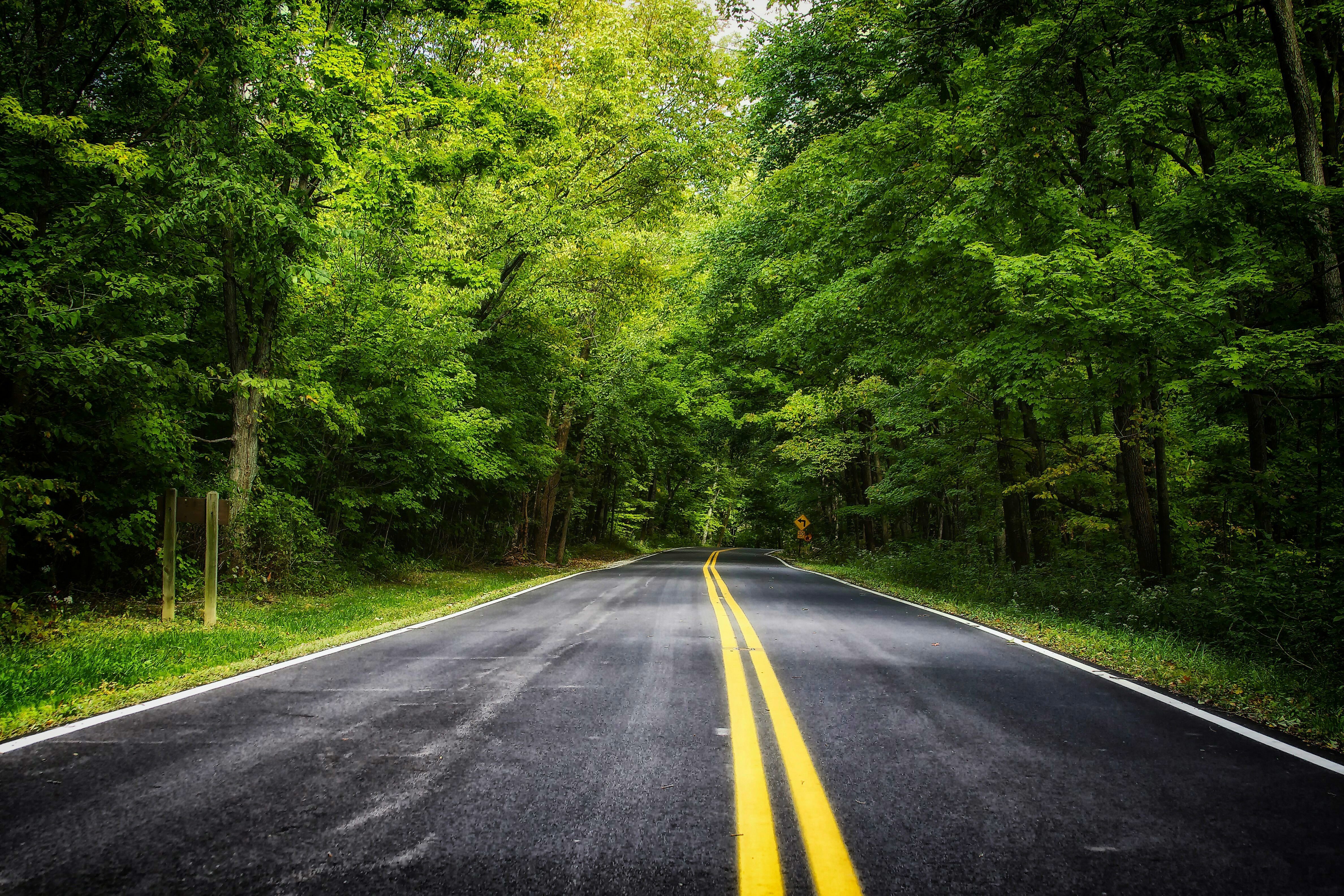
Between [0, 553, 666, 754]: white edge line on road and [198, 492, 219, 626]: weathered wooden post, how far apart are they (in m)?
2.16

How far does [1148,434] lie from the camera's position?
1003 cm

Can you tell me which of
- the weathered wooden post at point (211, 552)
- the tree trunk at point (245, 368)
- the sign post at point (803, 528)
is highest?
the tree trunk at point (245, 368)

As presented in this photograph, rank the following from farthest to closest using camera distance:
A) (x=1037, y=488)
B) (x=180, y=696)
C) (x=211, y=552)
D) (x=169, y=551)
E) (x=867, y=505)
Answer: (x=867, y=505), (x=1037, y=488), (x=211, y=552), (x=169, y=551), (x=180, y=696)

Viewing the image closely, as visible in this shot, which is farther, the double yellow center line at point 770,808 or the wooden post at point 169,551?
the wooden post at point 169,551

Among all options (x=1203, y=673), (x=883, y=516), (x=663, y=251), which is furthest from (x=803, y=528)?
(x=1203, y=673)

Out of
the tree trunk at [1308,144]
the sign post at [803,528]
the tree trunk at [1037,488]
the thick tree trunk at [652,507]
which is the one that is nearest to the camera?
the tree trunk at [1308,144]

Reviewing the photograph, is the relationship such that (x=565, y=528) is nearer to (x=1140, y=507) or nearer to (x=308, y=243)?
(x=308, y=243)

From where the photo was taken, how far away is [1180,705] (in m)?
4.29

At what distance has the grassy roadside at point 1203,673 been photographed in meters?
4.07

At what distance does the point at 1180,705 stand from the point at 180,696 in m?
6.76

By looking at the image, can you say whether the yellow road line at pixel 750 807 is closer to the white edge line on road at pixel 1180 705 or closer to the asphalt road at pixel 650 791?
the asphalt road at pixel 650 791

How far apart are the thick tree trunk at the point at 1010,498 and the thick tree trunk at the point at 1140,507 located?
2581 mm

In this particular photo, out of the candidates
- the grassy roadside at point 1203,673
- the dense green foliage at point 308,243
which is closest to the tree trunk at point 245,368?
the dense green foliage at point 308,243

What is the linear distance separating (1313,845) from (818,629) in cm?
512
